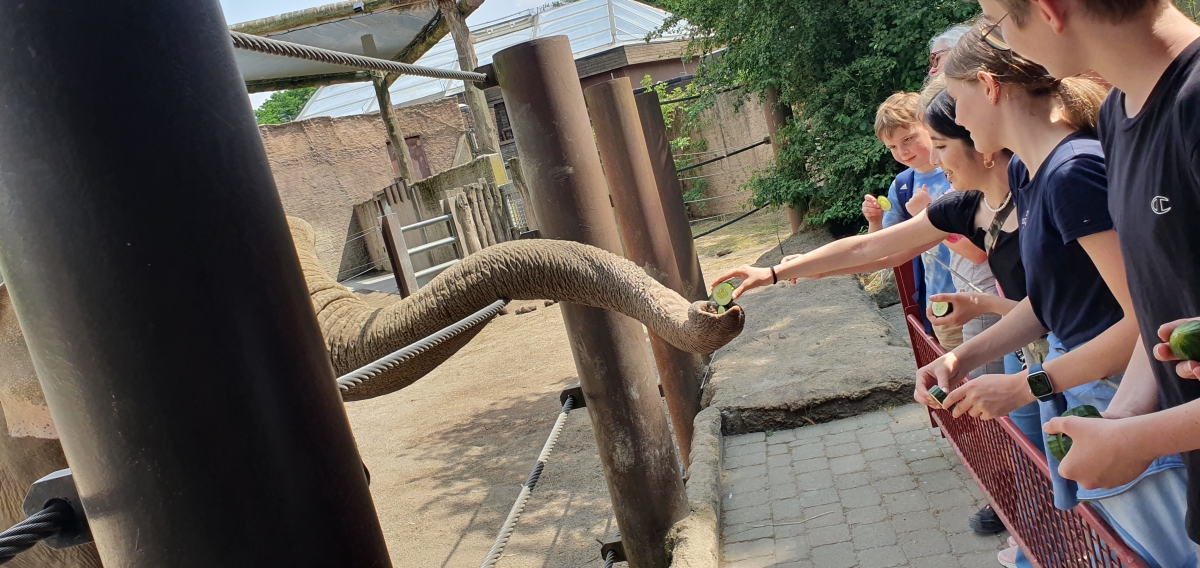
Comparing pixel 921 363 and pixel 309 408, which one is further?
pixel 921 363

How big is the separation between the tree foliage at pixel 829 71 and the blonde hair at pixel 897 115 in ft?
20.2

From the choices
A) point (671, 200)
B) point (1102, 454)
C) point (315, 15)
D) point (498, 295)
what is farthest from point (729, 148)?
point (1102, 454)

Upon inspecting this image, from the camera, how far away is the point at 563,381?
23.7 ft

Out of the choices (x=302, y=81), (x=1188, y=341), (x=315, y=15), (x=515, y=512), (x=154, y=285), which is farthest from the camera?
(x=302, y=81)

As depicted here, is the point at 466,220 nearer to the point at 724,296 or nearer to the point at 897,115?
the point at 897,115

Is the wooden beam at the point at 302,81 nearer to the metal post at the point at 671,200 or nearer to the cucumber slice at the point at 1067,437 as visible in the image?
the metal post at the point at 671,200

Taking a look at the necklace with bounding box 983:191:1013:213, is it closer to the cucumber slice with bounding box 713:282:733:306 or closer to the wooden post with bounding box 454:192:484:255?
the cucumber slice with bounding box 713:282:733:306

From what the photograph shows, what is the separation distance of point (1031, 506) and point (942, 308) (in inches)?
21.7

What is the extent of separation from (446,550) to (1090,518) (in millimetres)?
3491

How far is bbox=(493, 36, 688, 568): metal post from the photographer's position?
8.56ft

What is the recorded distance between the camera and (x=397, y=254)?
890cm

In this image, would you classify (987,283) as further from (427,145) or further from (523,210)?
(427,145)

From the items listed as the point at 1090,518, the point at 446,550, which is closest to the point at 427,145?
the point at 446,550

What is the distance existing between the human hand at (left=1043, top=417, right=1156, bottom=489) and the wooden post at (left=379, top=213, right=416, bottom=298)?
26.0ft
